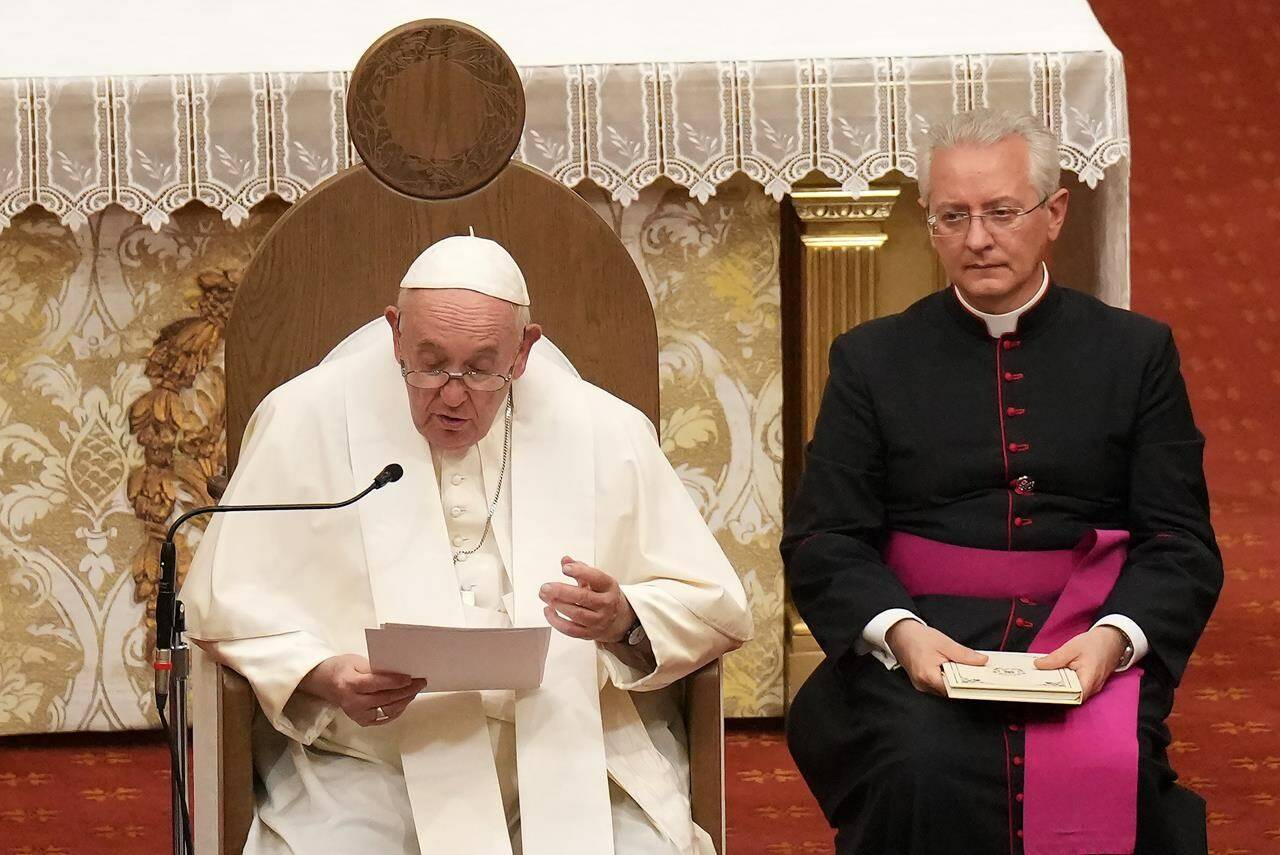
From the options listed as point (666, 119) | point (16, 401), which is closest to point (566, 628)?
point (666, 119)

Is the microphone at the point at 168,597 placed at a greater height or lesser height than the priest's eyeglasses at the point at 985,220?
lesser

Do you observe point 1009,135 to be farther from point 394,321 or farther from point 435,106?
point 394,321

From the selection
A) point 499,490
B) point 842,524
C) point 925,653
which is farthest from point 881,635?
point 499,490

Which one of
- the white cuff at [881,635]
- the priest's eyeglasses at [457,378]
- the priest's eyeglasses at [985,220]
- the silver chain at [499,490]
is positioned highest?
the priest's eyeglasses at [985,220]

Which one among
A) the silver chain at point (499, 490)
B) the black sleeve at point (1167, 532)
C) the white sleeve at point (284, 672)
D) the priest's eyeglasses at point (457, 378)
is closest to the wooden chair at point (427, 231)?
the silver chain at point (499, 490)

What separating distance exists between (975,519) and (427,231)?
1.27 meters

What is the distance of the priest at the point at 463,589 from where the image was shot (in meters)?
3.33

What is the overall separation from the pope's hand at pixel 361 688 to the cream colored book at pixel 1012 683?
3.22 feet

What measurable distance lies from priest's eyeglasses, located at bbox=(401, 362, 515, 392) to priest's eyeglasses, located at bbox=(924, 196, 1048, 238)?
37.4 inches

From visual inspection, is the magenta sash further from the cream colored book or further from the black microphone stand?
the black microphone stand

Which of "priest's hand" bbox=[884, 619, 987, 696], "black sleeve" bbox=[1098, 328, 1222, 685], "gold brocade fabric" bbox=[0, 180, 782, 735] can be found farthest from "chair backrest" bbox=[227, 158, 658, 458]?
"gold brocade fabric" bbox=[0, 180, 782, 735]

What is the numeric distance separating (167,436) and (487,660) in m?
2.51

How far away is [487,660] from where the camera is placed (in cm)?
313

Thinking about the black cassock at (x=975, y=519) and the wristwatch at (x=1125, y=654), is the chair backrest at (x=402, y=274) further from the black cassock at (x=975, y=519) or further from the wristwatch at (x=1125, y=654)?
the wristwatch at (x=1125, y=654)
